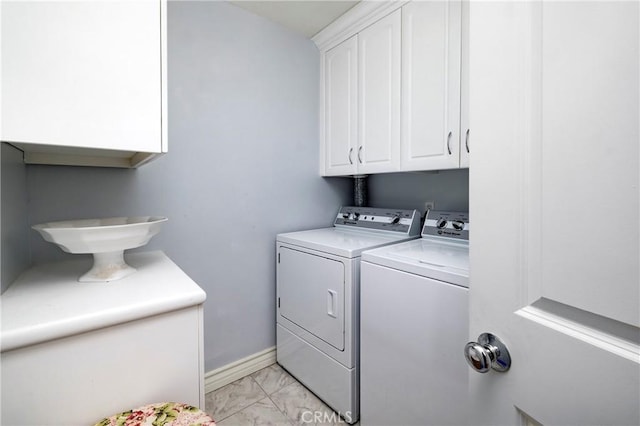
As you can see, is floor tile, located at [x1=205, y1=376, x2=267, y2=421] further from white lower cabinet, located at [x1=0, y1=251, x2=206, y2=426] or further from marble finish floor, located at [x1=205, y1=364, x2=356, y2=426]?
white lower cabinet, located at [x1=0, y1=251, x2=206, y2=426]

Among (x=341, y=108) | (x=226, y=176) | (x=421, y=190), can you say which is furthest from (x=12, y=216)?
(x=421, y=190)

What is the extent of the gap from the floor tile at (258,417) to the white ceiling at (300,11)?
2.47m

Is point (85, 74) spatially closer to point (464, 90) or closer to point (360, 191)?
point (464, 90)

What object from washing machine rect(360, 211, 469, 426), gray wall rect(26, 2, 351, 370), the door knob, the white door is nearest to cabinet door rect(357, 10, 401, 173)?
gray wall rect(26, 2, 351, 370)

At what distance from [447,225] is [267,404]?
1.52 m

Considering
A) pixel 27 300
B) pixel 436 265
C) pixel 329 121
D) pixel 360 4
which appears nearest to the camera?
pixel 27 300

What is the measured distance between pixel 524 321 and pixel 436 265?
707 mm

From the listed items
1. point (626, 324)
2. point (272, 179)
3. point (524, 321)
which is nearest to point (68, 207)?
point (272, 179)

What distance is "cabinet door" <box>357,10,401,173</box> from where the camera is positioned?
1.75m

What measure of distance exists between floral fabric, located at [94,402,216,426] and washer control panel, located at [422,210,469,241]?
4.87 ft

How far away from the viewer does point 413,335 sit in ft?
4.11

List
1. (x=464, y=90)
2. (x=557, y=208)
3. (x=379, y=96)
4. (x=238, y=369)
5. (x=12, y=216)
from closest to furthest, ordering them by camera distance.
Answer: (x=557, y=208)
(x=12, y=216)
(x=464, y=90)
(x=379, y=96)
(x=238, y=369)

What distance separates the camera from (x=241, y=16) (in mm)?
1901

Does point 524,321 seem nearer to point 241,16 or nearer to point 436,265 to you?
point 436,265
